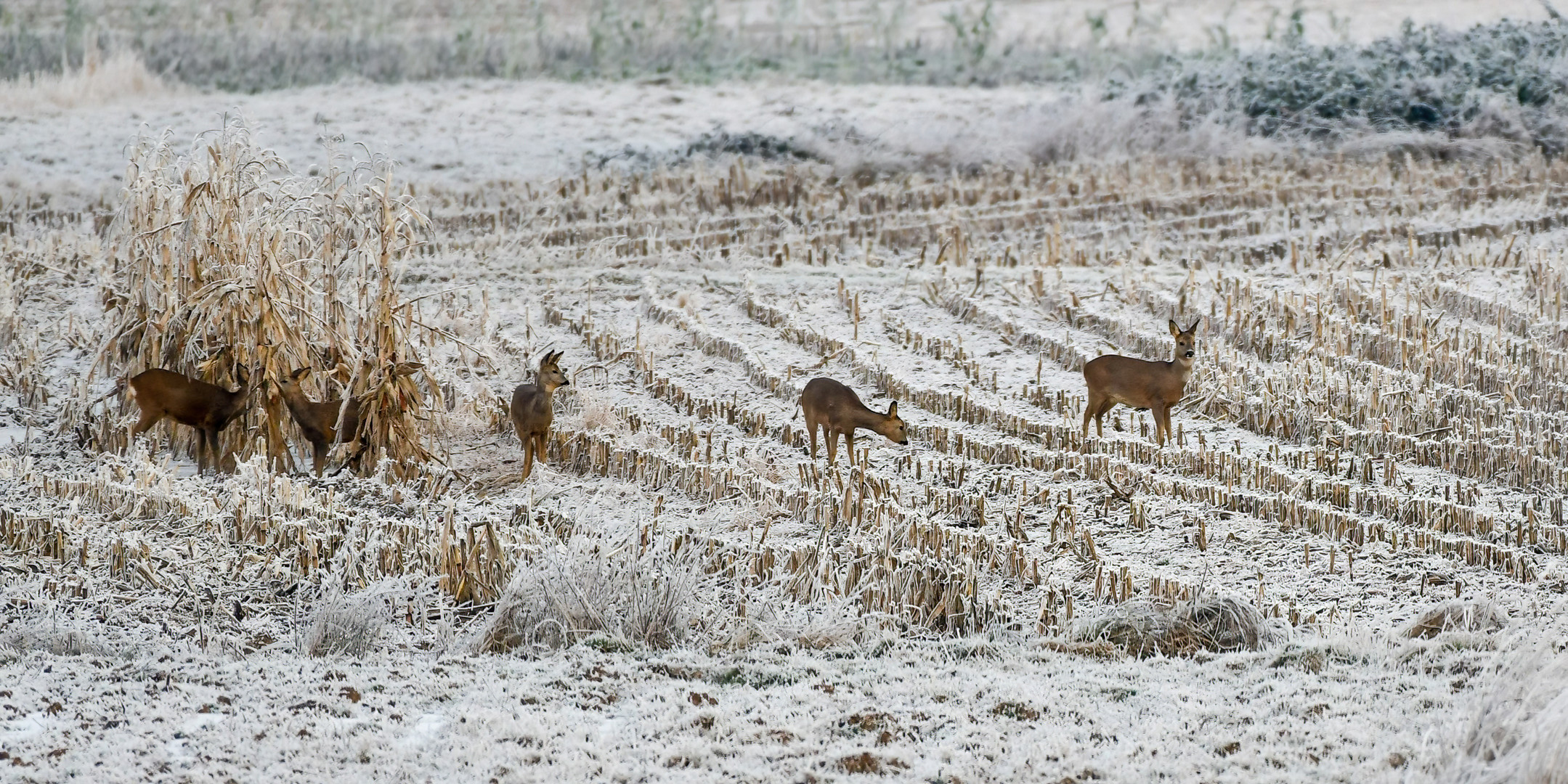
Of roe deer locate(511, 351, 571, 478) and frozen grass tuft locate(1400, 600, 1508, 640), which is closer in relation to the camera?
frozen grass tuft locate(1400, 600, 1508, 640)

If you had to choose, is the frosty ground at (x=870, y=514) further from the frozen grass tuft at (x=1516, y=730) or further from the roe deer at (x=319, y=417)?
the roe deer at (x=319, y=417)

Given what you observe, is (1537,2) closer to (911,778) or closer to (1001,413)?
(1001,413)

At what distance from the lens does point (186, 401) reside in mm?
8773

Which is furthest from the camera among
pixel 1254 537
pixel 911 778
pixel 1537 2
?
pixel 1537 2

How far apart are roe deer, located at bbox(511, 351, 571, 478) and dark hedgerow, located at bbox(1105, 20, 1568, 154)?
38.5 feet

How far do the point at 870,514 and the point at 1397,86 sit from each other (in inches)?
522

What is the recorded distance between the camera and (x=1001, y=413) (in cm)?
970

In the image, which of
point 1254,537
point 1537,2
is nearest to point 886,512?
point 1254,537

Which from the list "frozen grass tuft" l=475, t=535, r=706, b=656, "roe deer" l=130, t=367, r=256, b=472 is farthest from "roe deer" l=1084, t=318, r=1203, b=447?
"roe deer" l=130, t=367, r=256, b=472

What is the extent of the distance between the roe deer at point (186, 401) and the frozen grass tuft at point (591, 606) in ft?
9.41

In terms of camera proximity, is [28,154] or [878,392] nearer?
[878,392]

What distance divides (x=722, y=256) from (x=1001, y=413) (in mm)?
5025

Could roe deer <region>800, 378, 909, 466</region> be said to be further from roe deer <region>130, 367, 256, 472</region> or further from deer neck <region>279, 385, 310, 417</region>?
roe deer <region>130, 367, 256, 472</region>

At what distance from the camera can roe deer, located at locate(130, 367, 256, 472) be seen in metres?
8.76
